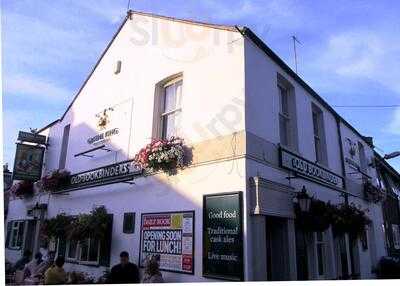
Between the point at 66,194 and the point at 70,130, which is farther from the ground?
the point at 70,130

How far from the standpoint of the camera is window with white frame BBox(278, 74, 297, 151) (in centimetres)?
757

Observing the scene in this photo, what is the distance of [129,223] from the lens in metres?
7.41

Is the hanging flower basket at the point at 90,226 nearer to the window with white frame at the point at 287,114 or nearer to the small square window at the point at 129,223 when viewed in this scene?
Result: the small square window at the point at 129,223

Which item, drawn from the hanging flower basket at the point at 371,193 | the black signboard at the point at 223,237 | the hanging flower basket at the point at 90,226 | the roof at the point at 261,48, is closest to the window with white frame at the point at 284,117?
the roof at the point at 261,48

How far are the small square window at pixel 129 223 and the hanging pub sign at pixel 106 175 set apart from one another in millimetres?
711

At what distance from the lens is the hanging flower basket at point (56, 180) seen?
9984mm

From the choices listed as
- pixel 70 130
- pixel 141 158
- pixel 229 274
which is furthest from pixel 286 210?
pixel 70 130

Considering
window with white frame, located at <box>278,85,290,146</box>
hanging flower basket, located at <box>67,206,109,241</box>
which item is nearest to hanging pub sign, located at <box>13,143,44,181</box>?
hanging flower basket, located at <box>67,206,109,241</box>

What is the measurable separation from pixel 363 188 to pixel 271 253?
5476mm

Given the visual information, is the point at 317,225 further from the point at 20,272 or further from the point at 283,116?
the point at 20,272

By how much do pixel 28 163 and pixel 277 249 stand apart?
7.82 meters

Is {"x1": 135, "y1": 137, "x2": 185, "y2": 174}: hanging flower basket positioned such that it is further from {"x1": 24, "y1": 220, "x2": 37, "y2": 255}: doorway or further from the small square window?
{"x1": 24, "y1": 220, "x2": 37, "y2": 255}: doorway

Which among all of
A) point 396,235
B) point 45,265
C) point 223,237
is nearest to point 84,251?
point 45,265

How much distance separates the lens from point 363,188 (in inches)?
427
